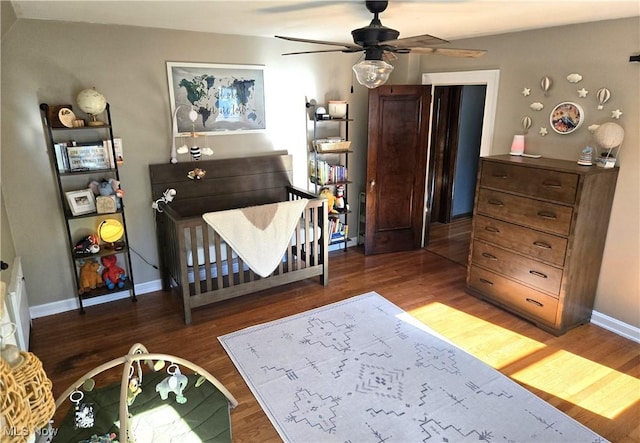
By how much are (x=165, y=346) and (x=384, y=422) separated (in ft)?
5.47

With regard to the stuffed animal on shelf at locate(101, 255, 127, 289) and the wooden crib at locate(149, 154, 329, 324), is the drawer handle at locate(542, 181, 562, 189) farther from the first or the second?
the stuffed animal on shelf at locate(101, 255, 127, 289)

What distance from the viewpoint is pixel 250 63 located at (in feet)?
12.8

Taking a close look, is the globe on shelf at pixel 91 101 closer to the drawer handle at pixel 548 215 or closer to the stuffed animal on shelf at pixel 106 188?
the stuffed animal on shelf at pixel 106 188

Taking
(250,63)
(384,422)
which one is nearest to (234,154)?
(250,63)

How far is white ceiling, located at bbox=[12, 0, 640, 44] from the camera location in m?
2.47

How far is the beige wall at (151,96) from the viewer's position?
9.89 feet

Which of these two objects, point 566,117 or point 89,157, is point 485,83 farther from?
point 89,157

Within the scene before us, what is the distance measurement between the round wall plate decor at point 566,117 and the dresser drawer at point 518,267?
3.52ft

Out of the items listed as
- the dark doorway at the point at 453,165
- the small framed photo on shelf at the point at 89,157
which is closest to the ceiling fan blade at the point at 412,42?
the small framed photo on shelf at the point at 89,157

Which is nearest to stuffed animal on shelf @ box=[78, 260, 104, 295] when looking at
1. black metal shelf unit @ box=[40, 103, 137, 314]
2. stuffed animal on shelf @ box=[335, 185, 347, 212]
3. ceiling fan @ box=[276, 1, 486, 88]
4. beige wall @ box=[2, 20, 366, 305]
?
black metal shelf unit @ box=[40, 103, 137, 314]

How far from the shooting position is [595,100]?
123 inches

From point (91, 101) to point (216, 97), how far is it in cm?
106

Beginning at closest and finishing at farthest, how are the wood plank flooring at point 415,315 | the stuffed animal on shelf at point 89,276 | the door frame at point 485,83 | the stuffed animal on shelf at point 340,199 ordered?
the wood plank flooring at point 415,315 < the stuffed animal on shelf at point 89,276 < the door frame at point 485,83 < the stuffed animal on shelf at point 340,199

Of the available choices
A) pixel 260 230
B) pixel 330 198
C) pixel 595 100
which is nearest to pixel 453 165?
pixel 330 198
